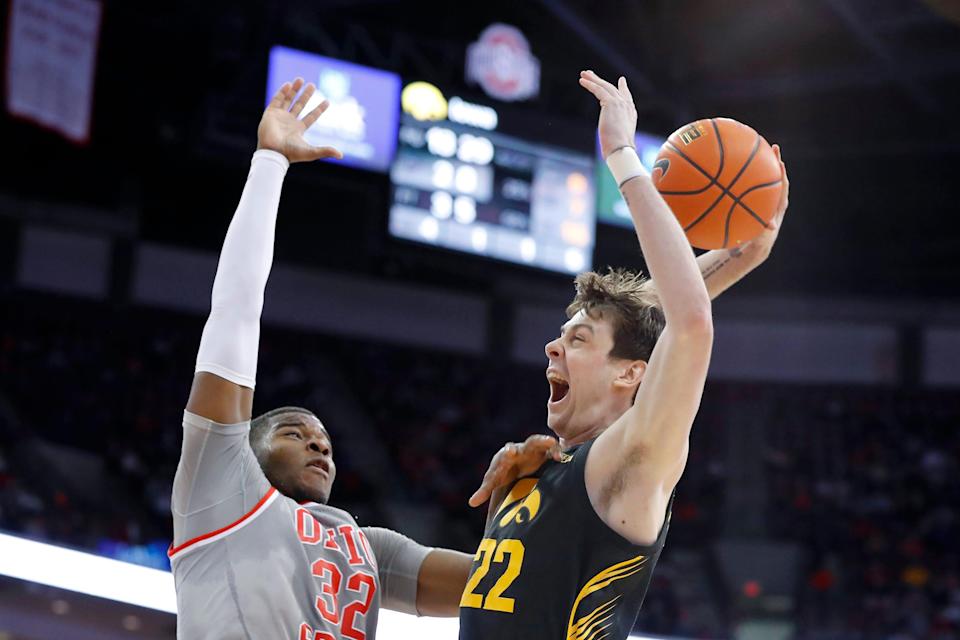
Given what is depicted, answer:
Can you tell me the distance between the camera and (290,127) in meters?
2.76

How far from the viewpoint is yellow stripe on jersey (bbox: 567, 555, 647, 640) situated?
2363 millimetres

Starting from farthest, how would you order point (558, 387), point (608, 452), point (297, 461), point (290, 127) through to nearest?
1. point (297, 461)
2. point (290, 127)
3. point (558, 387)
4. point (608, 452)

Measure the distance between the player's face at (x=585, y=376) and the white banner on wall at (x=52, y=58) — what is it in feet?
33.7

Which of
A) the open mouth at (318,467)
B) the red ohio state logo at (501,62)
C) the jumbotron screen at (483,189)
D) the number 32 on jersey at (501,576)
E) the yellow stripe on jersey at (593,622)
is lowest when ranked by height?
the yellow stripe on jersey at (593,622)

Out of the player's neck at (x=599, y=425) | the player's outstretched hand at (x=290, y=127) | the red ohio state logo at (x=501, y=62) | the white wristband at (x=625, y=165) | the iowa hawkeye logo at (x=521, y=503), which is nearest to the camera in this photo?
the white wristband at (x=625, y=165)

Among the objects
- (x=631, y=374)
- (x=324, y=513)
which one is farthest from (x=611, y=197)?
(x=631, y=374)

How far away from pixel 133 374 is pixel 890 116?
36.8ft

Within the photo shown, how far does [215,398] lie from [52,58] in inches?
402

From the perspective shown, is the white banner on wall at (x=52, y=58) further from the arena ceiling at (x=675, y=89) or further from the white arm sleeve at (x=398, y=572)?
the white arm sleeve at (x=398, y=572)

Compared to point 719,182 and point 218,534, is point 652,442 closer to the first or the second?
point 719,182

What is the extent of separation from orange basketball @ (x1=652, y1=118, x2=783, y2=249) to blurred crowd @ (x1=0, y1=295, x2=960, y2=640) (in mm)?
11116

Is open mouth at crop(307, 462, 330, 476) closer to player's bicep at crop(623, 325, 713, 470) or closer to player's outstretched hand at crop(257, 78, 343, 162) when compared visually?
player's outstretched hand at crop(257, 78, 343, 162)

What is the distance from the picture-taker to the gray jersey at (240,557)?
2.50 meters

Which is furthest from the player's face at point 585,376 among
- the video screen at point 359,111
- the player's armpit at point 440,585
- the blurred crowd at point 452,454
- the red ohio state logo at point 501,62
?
the red ohio state logo at point 501,62
